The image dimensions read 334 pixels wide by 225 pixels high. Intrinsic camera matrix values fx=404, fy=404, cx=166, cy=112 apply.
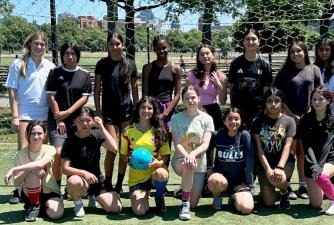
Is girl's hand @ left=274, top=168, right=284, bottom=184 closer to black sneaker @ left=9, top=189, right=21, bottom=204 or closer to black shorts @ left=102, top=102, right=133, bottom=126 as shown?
black shorts @ left=102, top=102, right=133, bottom=126

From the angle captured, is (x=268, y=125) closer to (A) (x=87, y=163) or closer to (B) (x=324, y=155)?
(B) (x=324, y=155)

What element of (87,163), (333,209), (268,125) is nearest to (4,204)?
(87,163)

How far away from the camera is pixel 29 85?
3637 mm

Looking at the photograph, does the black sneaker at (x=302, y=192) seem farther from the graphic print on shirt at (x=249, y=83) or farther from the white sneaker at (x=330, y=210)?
the graphic print on shirt at (x=249, y=83)

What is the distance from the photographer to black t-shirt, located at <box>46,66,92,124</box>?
3598mm

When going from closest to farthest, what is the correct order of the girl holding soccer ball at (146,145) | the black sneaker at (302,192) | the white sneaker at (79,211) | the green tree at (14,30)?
the white sneaker at (79,211)
the girl holding soccer ball at (146,145)
the black sneaker at (302,192)
the green tree at (14,30)

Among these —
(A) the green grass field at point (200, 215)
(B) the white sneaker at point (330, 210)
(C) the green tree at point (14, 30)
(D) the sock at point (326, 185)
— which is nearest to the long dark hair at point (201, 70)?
(A) the green grass field at point (200, 215)

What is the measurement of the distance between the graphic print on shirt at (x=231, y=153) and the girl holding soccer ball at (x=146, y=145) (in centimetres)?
47

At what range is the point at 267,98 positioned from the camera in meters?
3.48

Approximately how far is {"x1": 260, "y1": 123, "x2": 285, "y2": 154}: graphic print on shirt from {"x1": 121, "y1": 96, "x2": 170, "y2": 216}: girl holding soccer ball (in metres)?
0.85

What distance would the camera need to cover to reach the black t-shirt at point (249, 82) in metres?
3.71

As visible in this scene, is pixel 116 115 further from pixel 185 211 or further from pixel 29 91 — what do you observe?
pixel 185 211

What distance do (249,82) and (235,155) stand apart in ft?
2.35

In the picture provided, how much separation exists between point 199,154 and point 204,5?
215 inches
